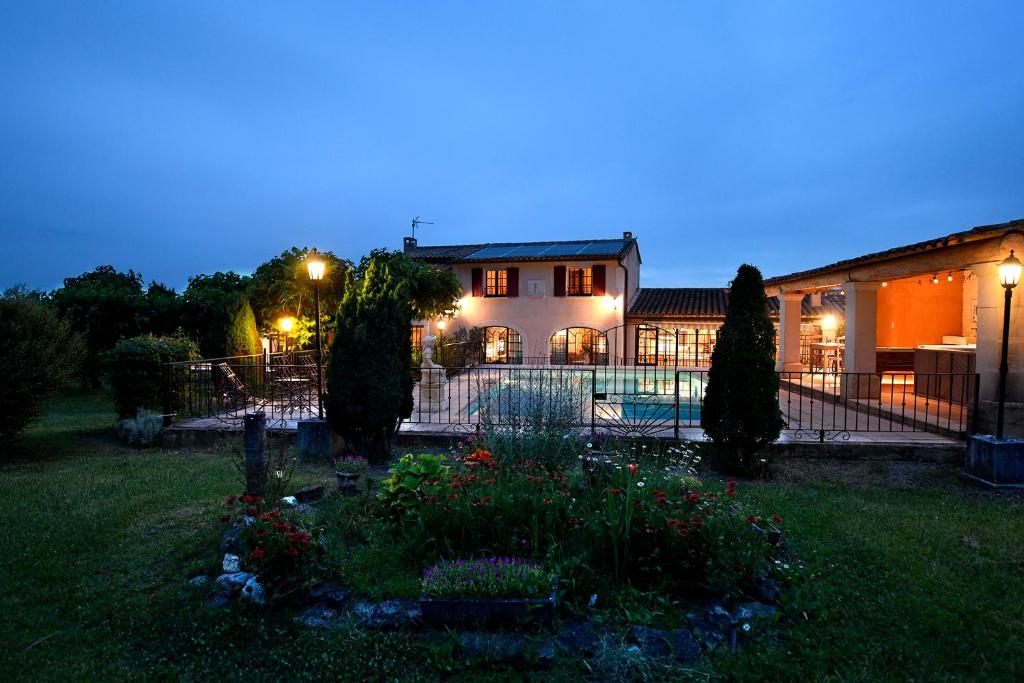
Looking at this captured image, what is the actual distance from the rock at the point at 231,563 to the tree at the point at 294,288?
40.2 feet

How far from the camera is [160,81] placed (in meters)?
21.2

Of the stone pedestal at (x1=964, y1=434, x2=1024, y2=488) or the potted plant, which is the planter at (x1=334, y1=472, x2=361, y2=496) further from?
the stone pedestal at (x1=964, y1=434, x2=1024, y2=488)

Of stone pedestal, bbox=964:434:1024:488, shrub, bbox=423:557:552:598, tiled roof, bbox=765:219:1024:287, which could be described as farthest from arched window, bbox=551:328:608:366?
shrub, bbox=423:557:552:598

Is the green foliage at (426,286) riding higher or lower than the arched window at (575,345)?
higher

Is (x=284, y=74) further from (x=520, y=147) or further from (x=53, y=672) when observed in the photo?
(x=520, y=147)

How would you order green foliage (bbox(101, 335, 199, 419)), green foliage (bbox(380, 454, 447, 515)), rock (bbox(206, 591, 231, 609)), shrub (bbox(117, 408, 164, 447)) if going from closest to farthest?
rock (bbox(206, 591, 231, 609)) → green foliage (bbox(380, 454, 447, 515)) → shrub (bbox(117, 408, 164, 447)) → green foliage (bbox(101, 335, 199, 419))

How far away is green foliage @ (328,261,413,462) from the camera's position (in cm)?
692

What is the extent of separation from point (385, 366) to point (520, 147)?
7749 centimetres

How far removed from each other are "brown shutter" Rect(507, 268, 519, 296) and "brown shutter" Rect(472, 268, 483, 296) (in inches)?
49.9

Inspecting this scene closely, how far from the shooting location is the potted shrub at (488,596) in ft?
10.1

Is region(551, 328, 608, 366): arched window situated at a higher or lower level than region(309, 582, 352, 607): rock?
higher

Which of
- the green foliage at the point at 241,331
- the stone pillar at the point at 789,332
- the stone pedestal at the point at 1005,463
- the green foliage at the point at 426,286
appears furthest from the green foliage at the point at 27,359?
the stone pillar at the point at 789,332

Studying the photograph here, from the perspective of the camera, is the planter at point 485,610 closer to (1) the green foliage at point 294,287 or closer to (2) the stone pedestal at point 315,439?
(2) the stone pedestal at point 315,439

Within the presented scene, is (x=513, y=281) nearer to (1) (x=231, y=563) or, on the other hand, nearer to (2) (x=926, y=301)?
(2) (x=926, y=301)
